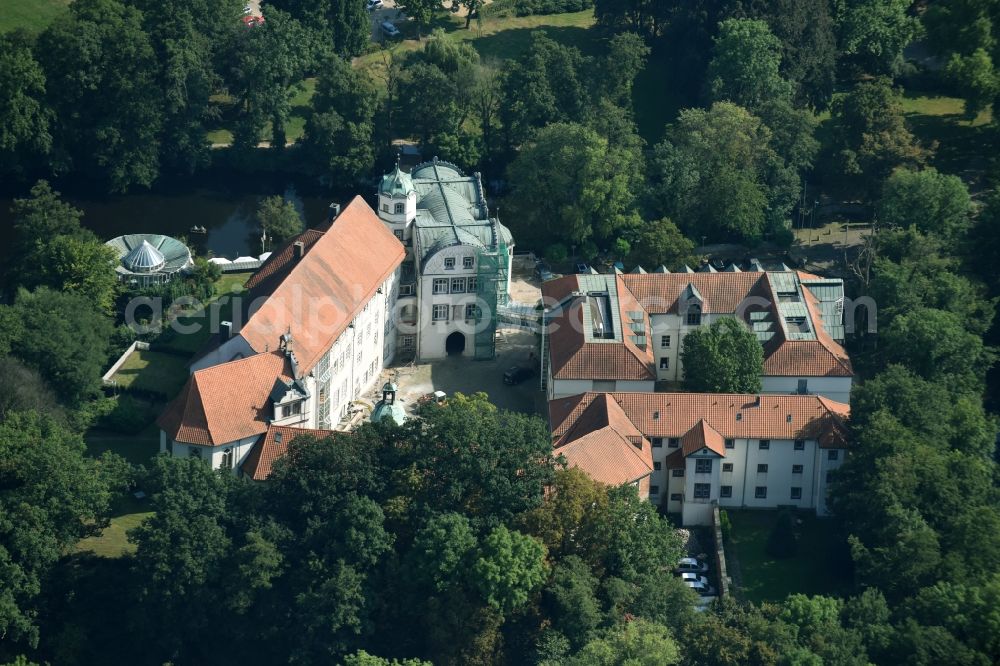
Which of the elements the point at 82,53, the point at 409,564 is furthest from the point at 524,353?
the point at 82,53

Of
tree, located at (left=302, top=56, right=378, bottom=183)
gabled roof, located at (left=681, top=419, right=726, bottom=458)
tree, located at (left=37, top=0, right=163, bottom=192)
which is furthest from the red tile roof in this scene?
tree, located at (left=37, top=0, right=163, bottom=192)

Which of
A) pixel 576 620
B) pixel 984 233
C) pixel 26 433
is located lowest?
pixel 576 620

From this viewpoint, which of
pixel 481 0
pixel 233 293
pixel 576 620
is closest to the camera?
pixel 576 620

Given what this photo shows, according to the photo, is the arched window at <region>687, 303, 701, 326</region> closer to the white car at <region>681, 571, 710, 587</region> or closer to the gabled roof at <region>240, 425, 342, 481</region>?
the white car at <region>681, 571, 710, 587</region>

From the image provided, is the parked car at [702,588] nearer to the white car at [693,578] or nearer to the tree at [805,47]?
the white car at [693,578]

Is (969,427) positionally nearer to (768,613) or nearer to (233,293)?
(768,613)

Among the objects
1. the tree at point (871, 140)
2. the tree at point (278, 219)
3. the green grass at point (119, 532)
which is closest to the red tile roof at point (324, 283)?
the green grass at point (119, 532)
